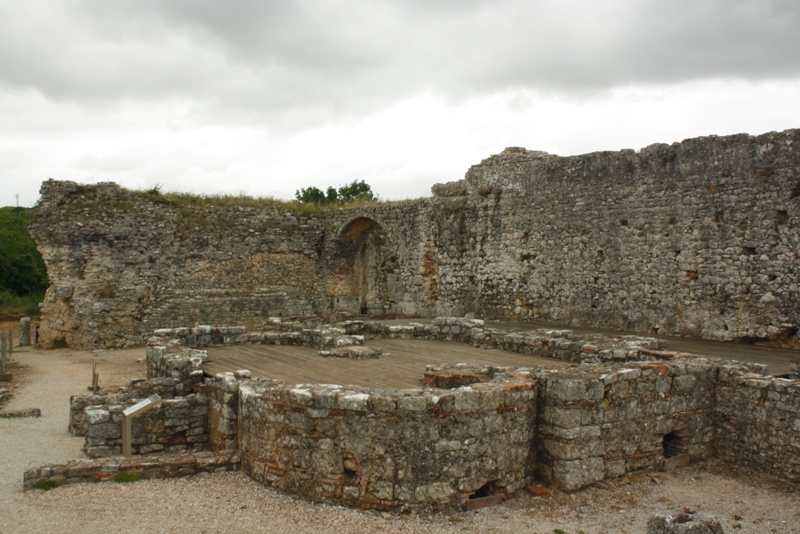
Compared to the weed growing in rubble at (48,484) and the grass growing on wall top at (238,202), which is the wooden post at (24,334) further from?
the weed growing in rubble at (48,484)

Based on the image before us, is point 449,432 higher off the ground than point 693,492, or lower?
higher

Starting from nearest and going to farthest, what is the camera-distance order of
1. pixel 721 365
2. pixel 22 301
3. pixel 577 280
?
pixel 721 365 < pixel 577 280 < pixel 22 301

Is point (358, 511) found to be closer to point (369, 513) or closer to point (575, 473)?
point (369, 513)

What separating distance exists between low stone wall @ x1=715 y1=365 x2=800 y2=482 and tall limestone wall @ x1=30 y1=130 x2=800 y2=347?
3.73 meters

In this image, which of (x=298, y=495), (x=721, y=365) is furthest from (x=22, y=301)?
(x=721, y=365)

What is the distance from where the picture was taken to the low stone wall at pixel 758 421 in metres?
6.25

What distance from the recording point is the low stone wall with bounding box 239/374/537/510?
546cm

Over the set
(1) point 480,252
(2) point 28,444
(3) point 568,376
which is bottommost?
(2) point 28,444

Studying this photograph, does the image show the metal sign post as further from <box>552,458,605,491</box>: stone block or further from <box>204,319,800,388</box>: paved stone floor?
<box>552,458,605,491</box>: stone block

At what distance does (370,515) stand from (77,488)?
9.05 feet

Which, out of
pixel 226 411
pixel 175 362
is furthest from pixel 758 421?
pixel 175 362

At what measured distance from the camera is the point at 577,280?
13383 mm

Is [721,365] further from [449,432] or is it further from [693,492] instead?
[449,432]

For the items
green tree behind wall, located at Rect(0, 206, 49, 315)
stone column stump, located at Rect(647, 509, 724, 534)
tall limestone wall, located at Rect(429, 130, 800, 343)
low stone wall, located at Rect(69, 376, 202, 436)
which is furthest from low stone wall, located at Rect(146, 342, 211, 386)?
green tree behind wall, located at Rect(0, 206, 49, 315)
